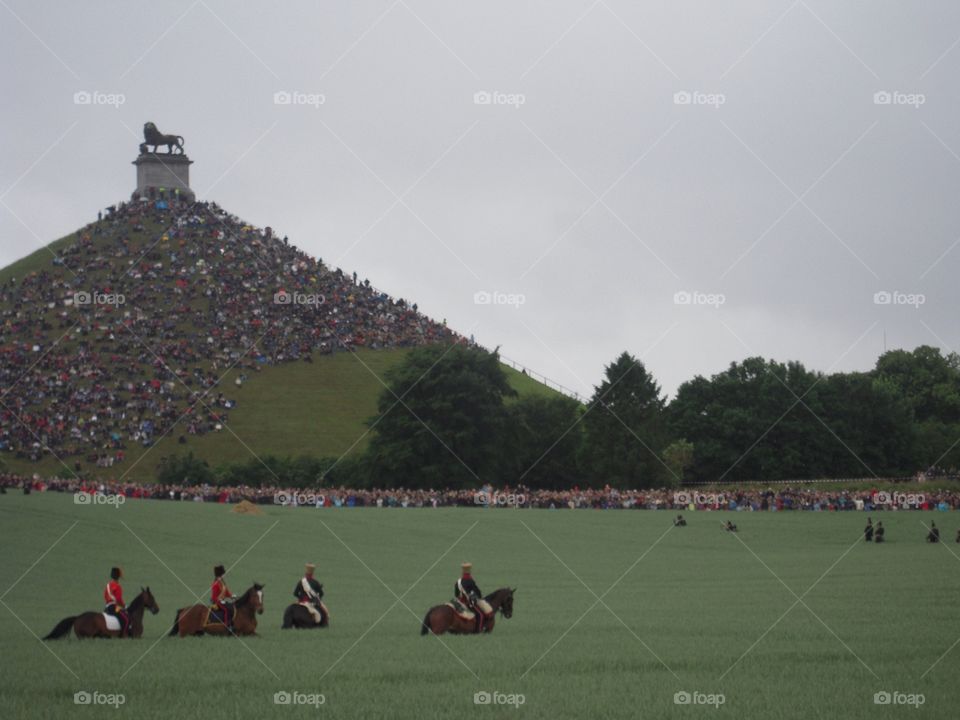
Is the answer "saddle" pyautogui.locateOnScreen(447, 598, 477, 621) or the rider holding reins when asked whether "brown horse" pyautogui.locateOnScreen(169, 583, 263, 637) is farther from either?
"saddle" pyautogui.locateOnScreen(447, 598, 477, 621)

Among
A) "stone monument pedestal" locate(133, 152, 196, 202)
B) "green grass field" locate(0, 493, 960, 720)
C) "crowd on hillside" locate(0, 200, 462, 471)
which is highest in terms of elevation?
"stone monument pedestal" locate(133, 152, 196, 202)

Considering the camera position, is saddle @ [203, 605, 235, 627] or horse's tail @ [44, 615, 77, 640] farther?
saddle @ [203, 605, 235, 627]

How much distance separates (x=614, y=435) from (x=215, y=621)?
66.4m

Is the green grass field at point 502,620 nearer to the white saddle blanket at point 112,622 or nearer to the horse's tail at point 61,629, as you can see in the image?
the horse's tail at point 61,629

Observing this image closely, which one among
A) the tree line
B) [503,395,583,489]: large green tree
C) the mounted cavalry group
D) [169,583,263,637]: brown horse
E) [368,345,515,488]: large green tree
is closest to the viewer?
the mounted cavalry group

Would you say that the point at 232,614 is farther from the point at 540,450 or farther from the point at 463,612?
the point at 540,450

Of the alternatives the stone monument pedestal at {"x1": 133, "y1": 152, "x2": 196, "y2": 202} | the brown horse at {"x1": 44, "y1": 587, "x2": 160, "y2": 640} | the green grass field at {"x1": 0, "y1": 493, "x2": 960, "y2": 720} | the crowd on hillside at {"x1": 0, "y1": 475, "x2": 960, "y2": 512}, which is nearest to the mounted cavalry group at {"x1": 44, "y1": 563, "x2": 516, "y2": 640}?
the brown horse at {"x1": 44, "y1": 587, "x2": 160, "y2": 640}

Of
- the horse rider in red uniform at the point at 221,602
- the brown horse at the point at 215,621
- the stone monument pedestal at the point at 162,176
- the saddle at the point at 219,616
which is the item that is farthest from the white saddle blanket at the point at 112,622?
the stone monument pedestal at the point at 162,176

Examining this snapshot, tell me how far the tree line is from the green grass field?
24239 millimetres

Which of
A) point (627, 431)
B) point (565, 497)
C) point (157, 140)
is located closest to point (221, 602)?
point (565, 497)

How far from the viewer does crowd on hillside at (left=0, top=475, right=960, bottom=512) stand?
6719 centimetres

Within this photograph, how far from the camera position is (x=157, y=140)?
12694cm

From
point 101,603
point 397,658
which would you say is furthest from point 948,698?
point 101,603

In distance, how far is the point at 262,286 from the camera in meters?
114
